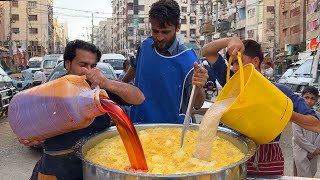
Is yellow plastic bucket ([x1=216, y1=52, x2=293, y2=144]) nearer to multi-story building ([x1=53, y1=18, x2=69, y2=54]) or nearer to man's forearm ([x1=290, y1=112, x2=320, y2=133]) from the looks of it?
man's forearm ([x1=290, y1=112, x2=320, y2=133])

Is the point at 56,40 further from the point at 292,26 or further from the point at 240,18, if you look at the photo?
the point at 292,26

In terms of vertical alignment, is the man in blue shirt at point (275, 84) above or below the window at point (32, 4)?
below

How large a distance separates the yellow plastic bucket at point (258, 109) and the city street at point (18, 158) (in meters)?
3.60

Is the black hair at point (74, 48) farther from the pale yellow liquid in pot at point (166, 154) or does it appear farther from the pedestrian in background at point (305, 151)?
the pedestrian in background at point (305, 151)

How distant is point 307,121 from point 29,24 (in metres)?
64.8

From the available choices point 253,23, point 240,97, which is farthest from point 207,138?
point 253,23

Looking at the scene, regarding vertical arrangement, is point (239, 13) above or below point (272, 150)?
above

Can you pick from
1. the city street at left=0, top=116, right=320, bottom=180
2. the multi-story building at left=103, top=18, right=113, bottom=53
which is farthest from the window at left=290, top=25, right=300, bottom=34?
the multi-story building at left=103, top=18, right=113, bottom=53

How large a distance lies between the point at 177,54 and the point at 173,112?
0.40 meters

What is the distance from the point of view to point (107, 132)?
2143mm

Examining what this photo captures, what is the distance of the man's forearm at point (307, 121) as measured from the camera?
2230mm

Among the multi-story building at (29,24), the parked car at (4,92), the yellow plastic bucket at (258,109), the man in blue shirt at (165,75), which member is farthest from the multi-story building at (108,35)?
the yellow plastic bucket at (258,109)

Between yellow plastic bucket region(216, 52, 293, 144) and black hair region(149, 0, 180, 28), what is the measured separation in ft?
2.75

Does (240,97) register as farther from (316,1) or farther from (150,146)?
(316,1)
